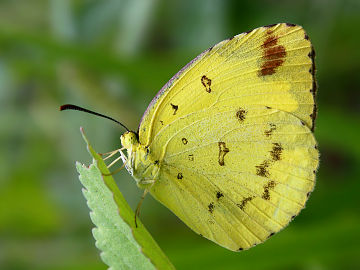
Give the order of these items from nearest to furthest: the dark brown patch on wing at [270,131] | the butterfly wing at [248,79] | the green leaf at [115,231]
Answer: the green leaf at [115,231]
the butterfly wing at [248,79]
the dark brown patch on wing at [270,131]

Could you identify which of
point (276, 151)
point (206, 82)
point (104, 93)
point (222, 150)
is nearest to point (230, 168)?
point (222, 150)

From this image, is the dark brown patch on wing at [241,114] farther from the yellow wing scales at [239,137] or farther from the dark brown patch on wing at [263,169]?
the dark brown patch on wing at [263,169]

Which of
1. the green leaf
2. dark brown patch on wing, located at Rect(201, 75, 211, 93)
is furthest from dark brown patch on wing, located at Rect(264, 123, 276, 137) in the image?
the green leaf

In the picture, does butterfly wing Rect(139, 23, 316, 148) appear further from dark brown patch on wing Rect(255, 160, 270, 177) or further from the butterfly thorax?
dark brown patch on wing Rect(255, 160, 270, 177)

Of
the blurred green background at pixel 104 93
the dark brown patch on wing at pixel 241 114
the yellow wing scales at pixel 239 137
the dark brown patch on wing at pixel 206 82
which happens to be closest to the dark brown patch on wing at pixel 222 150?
the yellow wing scales at pixel 239 137

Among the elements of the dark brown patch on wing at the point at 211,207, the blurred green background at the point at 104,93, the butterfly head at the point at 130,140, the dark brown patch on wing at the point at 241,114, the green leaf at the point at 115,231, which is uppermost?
the blurred green background at the point at 104,93

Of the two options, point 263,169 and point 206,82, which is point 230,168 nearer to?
point 263,169

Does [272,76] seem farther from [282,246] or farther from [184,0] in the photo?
[184,0]

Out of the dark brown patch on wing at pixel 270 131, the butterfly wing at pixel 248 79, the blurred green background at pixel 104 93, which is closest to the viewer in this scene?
the butterfly wing at pixel 248 79
